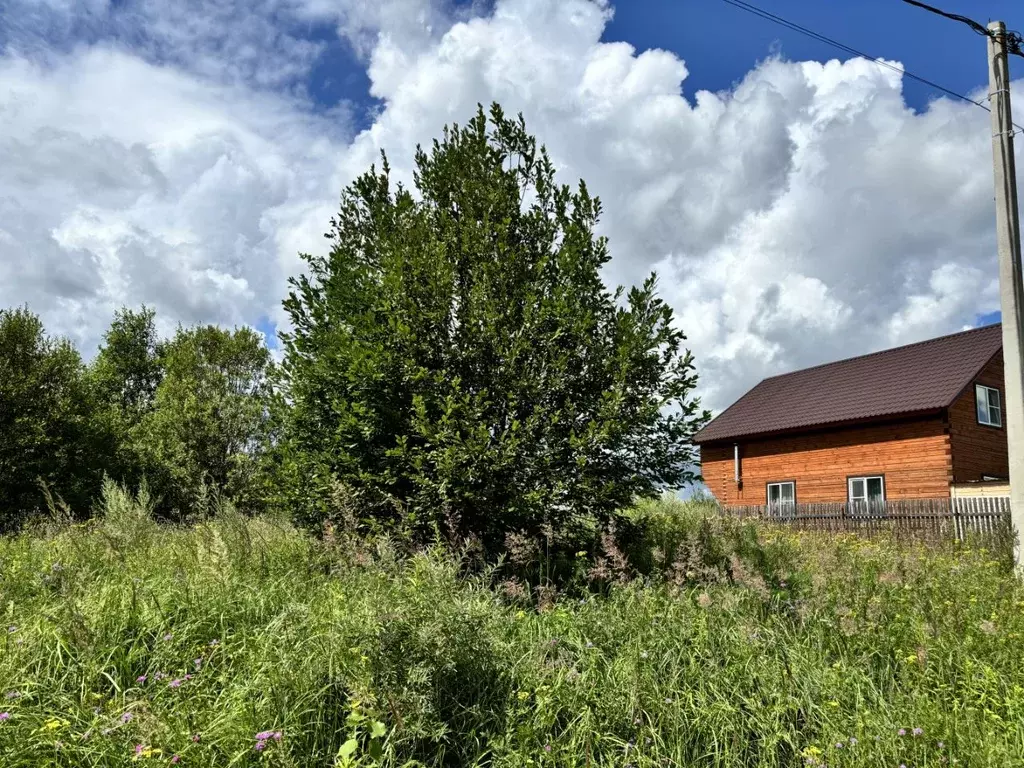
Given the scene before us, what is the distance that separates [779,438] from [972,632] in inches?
739

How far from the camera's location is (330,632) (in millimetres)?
3850

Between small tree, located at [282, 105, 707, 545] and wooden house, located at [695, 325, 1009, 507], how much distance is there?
13236mm

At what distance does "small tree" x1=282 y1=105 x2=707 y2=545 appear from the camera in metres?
6.94

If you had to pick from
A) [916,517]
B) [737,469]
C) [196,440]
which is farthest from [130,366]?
[916,517]

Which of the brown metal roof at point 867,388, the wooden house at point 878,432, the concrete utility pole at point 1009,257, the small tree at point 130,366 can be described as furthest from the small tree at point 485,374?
the small tree at point 130,366

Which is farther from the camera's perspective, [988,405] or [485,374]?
[988,405]

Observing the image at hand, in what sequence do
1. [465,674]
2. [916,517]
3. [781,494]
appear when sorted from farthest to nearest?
[781,494]
[916,517]
[465,674]

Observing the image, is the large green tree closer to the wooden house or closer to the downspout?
the wooden house

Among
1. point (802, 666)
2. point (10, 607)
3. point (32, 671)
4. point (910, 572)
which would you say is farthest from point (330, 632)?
point (910, 572)

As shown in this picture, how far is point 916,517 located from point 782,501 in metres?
6.54

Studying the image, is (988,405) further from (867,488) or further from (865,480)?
(867,488)

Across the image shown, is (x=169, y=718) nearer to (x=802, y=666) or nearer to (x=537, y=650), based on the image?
(x=537, y=650)

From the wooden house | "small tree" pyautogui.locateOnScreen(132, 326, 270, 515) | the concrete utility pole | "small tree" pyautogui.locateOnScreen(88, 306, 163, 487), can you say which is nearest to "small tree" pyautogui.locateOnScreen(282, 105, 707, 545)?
the concrete utility pole

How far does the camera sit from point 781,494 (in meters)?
22.7
